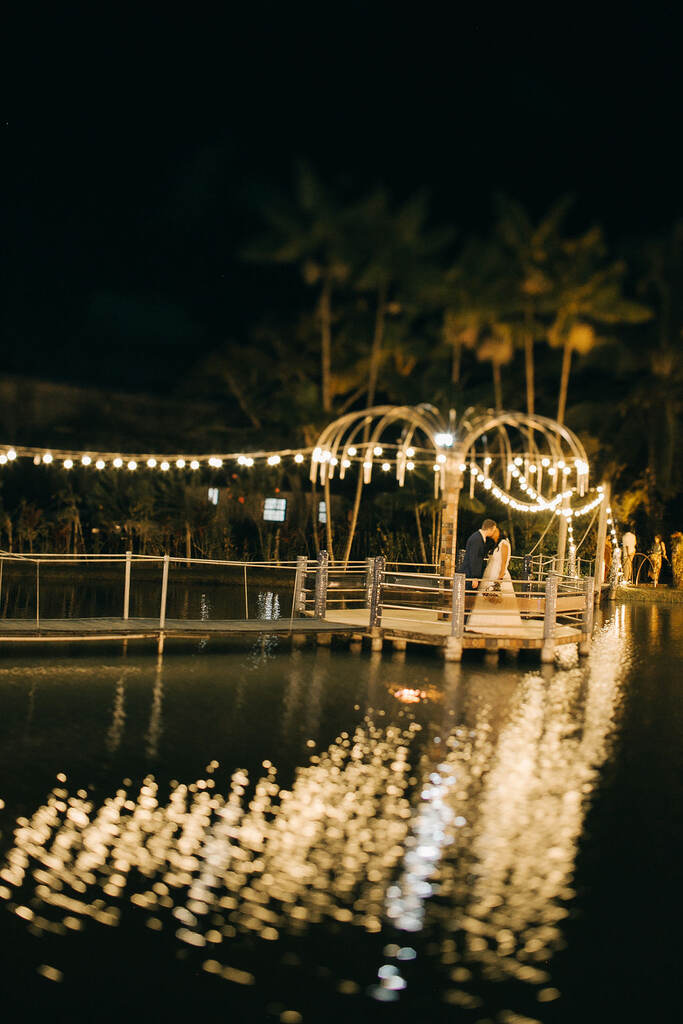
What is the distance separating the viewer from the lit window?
32.0m

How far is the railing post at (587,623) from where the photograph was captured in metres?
15.5

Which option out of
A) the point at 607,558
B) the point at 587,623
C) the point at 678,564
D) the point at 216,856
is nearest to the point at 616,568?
the point at 607,558

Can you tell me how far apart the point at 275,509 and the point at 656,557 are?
11.9m

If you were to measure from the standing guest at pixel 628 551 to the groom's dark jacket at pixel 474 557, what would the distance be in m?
14.7

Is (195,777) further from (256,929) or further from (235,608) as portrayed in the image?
(235,608)

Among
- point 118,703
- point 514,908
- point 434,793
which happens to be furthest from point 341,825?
point 118,703

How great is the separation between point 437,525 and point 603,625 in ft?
28.9

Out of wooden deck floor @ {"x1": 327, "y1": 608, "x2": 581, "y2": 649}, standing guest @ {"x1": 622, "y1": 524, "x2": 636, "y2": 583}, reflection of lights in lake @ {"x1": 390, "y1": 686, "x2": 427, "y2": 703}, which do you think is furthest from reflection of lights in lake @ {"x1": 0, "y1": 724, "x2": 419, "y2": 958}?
standing guest @ {"x1": 622, "y1": 524, "x2": 636, "y2": 583}

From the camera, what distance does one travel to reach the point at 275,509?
105ft

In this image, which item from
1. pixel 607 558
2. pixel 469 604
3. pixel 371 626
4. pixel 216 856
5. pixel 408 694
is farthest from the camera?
pixel 607 558

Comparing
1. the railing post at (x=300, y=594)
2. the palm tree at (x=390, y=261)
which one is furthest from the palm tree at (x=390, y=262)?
the railing post at (x=300, y=594)

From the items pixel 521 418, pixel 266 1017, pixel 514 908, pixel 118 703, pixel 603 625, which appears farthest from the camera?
pixel 603 625

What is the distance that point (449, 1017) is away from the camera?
4211mm

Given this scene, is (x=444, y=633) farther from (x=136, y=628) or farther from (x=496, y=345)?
(x=496, y=345)
